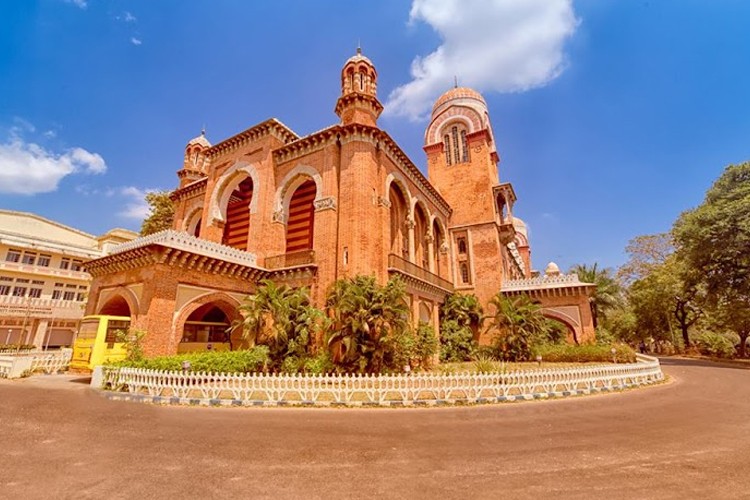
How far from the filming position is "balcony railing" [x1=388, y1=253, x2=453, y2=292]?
17.3m

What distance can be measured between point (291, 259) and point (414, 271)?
6995 mm

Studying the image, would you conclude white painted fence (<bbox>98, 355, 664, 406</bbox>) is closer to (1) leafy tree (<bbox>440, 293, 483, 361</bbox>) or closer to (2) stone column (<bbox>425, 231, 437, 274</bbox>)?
(1) leafy tree (<bbox>440, 293, 483, 361</bbox>)

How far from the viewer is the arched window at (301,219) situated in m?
18.9

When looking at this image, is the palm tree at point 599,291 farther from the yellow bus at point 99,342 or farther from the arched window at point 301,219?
the yellow bus at point 99,342

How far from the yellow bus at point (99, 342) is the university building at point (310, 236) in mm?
889

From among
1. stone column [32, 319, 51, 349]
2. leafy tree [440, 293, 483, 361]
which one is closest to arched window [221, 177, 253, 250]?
leafy tree [440, 293, 483, 361]

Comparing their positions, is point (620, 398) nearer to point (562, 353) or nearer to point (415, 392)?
point (415, 392)

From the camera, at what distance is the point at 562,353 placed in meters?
19.6

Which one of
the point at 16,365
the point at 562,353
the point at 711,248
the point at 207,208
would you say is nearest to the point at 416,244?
the point at 562,353

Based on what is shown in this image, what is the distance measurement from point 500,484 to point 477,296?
22.0 m

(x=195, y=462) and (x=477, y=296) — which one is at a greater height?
(x=477, y=296)

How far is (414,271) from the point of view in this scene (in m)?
19.5

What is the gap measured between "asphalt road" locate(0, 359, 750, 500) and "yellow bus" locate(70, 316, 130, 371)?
466cm

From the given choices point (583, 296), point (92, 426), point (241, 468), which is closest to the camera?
point (241, 468)
